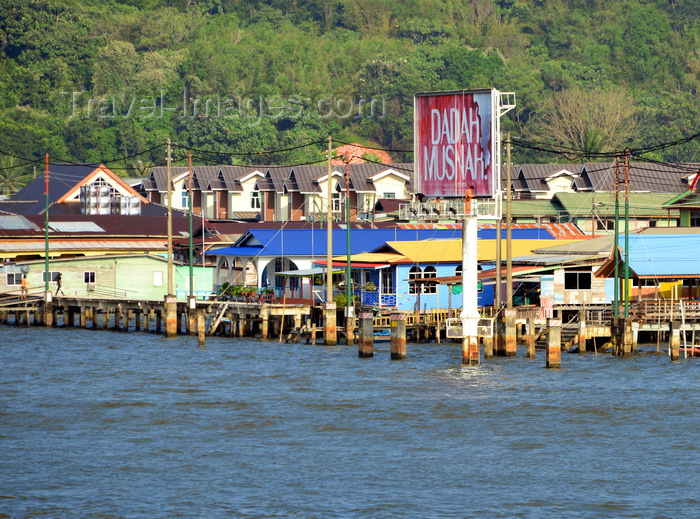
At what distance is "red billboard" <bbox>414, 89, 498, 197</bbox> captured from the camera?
5684 cm

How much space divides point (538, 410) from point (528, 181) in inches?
3304

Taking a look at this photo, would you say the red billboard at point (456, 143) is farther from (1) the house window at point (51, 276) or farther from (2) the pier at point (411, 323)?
(1) the house window at point (51, 276)

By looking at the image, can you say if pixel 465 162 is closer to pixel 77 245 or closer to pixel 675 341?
pixel 675 341

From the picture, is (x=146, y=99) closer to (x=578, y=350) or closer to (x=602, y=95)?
(x=602, y=95)

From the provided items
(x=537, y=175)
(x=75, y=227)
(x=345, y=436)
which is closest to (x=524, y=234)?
(x=75, y=227)

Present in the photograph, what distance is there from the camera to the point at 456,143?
57.5 m

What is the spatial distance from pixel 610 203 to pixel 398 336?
53.7 m

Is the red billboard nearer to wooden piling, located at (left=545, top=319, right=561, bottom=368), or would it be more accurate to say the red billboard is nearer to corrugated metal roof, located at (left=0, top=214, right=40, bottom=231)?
wooden piling, located at (left=545, top=319, right=561, bottom=368)

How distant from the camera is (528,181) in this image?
428 ft

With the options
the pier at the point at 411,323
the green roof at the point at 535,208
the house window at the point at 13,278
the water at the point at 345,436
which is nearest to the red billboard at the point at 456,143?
the pier at the point at 411,323

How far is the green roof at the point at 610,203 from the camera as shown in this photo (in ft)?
342

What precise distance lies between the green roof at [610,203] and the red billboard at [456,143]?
4610cm

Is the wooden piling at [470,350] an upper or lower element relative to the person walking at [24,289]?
lower

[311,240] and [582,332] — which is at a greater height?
[311,240]
